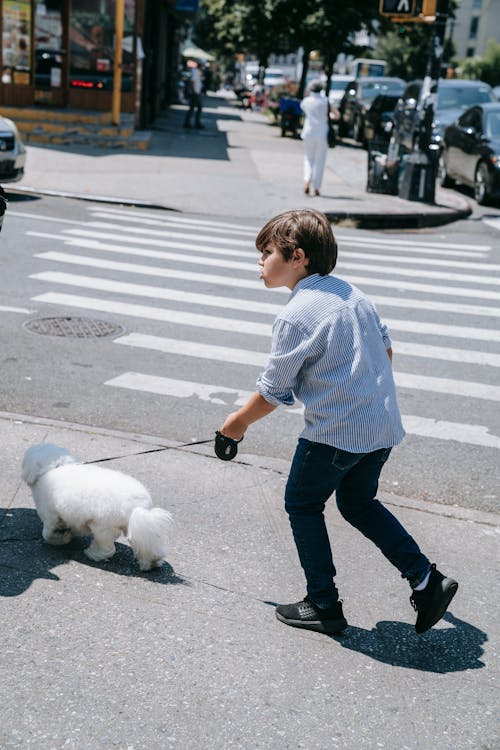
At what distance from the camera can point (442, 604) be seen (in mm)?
3797

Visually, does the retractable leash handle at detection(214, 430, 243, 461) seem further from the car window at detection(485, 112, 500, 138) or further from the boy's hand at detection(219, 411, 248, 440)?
the car window at detection(485, 112, 500, 138)

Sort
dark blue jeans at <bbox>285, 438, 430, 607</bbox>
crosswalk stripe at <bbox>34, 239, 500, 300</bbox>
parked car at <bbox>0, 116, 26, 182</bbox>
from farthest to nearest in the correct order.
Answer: parked car at <bbox>0, 116, 26, 182</bbox>
crosswalk stripe at <bbox>34, 239, 500, 300</bbox>
dark blue jeans at <bbox>285, 438, 430, 607</bbox>

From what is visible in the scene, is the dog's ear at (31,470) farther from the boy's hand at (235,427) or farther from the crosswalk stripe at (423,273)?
the crosswalk stripe at (423,273)

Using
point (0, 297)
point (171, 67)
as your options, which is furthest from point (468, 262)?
point (171, 67)

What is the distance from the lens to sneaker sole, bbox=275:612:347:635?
12.6ft

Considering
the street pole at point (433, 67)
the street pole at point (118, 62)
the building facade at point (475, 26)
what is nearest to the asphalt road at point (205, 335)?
the street pole at point (433, 67)

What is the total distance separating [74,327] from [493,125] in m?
13.6

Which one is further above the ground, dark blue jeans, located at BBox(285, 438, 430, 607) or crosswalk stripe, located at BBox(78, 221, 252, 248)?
dark blue jeans, located at BBox(285, 438, 430, 607)

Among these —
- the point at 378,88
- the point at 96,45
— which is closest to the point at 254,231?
the point at 96,45

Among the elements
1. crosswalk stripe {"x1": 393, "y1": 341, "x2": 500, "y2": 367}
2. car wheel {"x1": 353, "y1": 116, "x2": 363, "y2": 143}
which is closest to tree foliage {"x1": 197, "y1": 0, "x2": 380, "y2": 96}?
car wheel {"x1": 353, "y1": 116, "x2": 363, "y2": 143}

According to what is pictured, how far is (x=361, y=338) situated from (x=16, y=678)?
173 cm

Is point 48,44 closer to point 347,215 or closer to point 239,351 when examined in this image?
point 347,215

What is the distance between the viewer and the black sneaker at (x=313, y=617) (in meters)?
3.84

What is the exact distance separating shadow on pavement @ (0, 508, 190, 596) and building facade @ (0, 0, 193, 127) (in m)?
21.4
